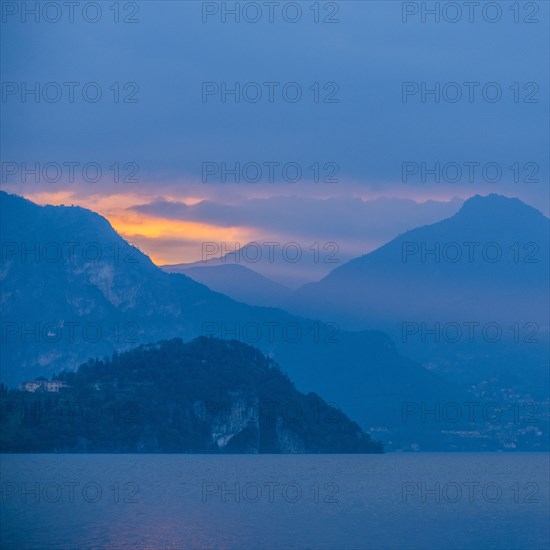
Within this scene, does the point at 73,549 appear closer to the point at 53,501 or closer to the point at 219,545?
the point at 219,545

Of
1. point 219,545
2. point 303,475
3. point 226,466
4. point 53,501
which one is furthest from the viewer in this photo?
point 226,466

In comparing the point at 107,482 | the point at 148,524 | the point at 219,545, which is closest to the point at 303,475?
the point at 107,482

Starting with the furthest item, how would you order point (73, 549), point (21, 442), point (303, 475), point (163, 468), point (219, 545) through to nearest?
point (21, 442) < point (163, 468) < point (303, 475) < point (219, 545) < point (73, 549)

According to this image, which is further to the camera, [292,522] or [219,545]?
[292,522]

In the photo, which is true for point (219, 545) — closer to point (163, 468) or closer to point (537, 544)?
point (537, 544)

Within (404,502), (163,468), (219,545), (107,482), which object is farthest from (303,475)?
(219,545)

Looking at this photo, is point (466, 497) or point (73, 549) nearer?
point (73, 549)
